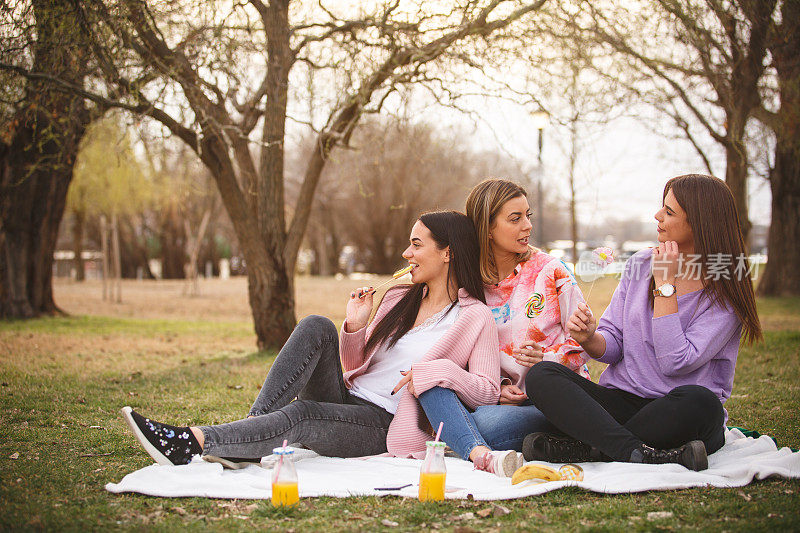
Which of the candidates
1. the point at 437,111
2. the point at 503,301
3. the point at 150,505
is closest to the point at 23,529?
the point at 150,505

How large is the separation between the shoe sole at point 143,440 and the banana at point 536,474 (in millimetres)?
1426

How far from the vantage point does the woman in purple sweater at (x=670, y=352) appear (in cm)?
319

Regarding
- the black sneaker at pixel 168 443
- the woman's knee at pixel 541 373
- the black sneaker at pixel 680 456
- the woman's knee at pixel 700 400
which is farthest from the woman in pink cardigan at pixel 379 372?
the woman's knee at pixel 700 400

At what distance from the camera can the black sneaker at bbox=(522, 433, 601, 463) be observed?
3379 mm

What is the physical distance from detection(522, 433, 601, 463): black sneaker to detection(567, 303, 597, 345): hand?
477 mm

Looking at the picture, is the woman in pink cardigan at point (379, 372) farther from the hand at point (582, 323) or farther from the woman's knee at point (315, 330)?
the hand at point (582, 323)

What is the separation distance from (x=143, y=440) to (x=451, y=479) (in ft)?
4.17

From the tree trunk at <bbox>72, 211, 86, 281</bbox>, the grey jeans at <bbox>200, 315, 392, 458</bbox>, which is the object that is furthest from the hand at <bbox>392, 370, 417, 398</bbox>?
the tree trunk at <bbox>72, 211, 86, 281</bbox>

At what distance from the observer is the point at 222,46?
22.2ft

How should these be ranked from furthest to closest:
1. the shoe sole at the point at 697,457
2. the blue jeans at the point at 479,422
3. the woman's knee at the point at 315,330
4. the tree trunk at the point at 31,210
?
the tree trunk at the point at 31,210, the woman's knee at the point at 315,330, the blue jeans at the point at 479,422, the shoe sole at the point at 697,457

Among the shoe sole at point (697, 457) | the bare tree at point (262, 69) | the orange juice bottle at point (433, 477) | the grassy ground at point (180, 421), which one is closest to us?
the grassy ground at point (180, 421)

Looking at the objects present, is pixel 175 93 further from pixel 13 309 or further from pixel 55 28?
pixel 13 309

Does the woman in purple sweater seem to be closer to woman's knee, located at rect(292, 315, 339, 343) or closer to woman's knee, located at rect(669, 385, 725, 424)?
woman's knee, located at rect(669, 385, 725, 424)

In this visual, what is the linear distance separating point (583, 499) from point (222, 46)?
212 inches
